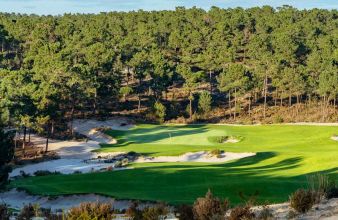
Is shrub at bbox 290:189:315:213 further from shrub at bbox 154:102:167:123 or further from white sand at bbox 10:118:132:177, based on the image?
shrub at bbox 154:102:167:123

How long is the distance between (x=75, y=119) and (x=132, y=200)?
199ft

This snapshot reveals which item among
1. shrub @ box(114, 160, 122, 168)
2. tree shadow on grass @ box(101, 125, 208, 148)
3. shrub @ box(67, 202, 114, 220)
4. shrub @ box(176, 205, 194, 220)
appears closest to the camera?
shrub @ box(67, 202, 114, 220)

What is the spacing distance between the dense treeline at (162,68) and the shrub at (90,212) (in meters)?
44.2

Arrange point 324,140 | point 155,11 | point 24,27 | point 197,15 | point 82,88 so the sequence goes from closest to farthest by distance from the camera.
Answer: point 324,140, point 82,88, point 24,27, point 197,15, point 155,11

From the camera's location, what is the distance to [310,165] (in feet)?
133

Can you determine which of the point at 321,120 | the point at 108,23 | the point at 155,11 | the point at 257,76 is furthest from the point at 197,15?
the point at 321,120

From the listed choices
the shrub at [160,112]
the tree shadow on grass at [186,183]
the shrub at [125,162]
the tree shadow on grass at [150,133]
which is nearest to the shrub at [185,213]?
the tree shadow on grass at [186,183]

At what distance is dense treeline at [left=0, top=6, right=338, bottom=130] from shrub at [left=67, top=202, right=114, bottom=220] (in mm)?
44181

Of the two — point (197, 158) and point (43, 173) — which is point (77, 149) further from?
point (197, 158)

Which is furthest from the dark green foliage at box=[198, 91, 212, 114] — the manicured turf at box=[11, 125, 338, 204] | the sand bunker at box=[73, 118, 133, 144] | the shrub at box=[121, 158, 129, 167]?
the shrub at box=[121, 158, 129, 167]

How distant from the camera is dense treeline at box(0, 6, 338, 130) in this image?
79688 mm

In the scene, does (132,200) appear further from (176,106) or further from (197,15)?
(197,15)

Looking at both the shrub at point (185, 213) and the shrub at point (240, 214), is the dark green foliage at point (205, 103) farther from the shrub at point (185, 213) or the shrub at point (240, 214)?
the shrub at point (240, 214)

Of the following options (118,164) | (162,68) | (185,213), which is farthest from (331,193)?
(162,68)
